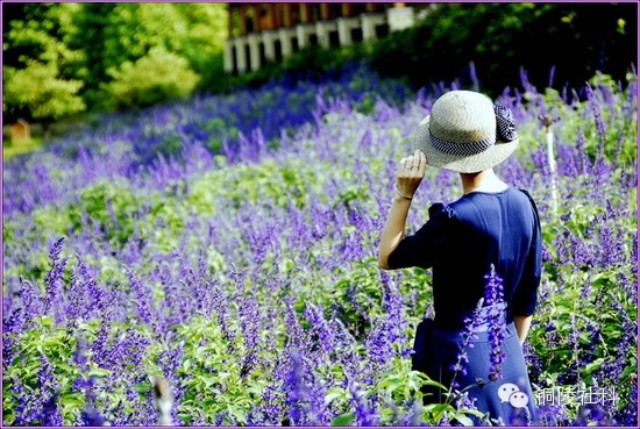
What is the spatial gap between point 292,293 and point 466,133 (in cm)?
172

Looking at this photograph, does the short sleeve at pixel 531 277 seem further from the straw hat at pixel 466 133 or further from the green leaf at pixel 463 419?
the green leaf at pixel 463 419

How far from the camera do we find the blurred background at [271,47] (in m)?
9.18

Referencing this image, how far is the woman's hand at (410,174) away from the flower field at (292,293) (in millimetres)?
416

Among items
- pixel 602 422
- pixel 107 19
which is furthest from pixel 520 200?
pixel 107 19

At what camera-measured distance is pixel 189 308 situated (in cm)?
411

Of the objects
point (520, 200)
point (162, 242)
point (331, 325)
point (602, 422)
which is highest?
point (520, 200)

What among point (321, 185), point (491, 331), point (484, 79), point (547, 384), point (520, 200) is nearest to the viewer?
point (491, 331)

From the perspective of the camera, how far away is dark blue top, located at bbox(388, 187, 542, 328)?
257 cm

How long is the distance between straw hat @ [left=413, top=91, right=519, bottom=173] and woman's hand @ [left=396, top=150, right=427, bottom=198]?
0.08 metres

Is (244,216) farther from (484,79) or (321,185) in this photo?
(484,79)

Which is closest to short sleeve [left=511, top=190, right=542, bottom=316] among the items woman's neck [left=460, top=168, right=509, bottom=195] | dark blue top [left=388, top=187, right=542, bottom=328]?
dark blue top [left=388, top=187, right=542, bottom=328]

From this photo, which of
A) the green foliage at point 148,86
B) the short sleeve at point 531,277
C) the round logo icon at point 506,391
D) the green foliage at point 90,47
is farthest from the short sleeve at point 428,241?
the green foliage at point 90,47

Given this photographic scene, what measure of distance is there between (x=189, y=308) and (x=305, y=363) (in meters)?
1.48

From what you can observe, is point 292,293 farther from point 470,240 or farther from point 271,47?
point 271,47
